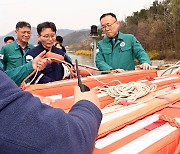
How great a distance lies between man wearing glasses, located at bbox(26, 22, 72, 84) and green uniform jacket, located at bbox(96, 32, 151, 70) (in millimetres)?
958

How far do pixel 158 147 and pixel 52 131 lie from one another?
0.64 meters

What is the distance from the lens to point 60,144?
88 cm

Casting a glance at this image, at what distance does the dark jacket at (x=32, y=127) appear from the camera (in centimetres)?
81

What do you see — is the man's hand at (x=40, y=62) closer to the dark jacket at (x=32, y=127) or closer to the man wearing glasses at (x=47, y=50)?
the man wearing glasses at (x=47, y=50)

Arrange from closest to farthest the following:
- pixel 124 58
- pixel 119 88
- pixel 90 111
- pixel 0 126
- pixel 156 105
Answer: pixel 0 126 → pixel 90 111 → pixel 156 105 → pixel 119 88 → pixel 124 58

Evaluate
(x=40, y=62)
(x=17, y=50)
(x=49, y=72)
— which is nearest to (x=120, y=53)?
(x=49, y=72)

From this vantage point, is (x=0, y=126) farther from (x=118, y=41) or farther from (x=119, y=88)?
(x=118, y=41)

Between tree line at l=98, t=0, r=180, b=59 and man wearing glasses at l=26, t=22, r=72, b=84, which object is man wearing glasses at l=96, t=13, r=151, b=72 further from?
tree line at l=98, t=0, r=180, b=59

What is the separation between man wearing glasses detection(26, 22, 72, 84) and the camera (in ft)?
9.63

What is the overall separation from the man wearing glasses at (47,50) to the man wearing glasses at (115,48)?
3.16ft

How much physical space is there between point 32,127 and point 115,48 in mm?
3496

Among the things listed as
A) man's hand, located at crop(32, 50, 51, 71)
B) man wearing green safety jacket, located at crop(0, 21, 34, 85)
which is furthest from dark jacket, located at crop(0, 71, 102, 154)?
man wearing green safety jacket, located at crop(0, 21, 34, 85)

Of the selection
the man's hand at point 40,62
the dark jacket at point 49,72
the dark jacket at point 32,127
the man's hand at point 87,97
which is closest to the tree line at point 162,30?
the dark jacket at point 49,72

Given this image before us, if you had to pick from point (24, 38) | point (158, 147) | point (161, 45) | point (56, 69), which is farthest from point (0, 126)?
point (161, 45)
